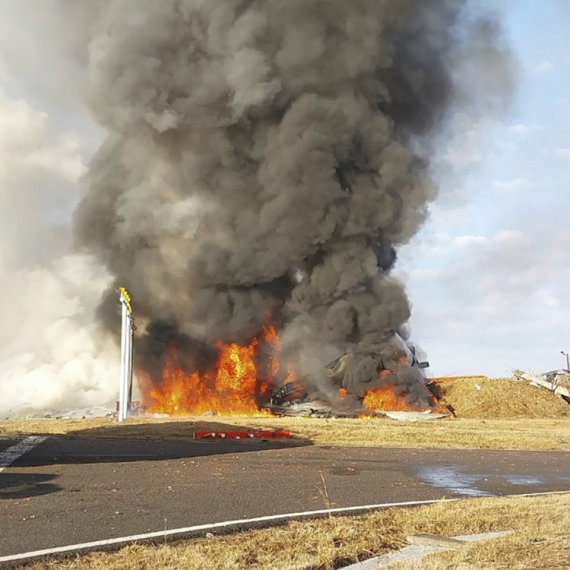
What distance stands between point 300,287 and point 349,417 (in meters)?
8.51

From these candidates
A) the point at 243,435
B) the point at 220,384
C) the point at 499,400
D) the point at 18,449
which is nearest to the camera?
the point at 18,449

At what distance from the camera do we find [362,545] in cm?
621

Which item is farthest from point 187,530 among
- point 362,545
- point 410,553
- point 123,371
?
Answer: point 123,371

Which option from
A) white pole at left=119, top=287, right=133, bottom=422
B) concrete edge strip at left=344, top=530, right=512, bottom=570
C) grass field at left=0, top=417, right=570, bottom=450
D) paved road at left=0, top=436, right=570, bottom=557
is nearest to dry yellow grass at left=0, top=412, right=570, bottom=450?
grass field at left=0, top=417, right=570, bottom=450

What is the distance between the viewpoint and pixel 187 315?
38.1 meters

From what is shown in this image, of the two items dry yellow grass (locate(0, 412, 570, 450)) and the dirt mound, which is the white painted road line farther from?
the dirt mound

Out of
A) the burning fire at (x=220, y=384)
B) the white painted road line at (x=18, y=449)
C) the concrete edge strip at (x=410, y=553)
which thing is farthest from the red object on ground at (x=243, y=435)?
the burning fire at (x=220, y=384)

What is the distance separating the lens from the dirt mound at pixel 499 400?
33.5 m

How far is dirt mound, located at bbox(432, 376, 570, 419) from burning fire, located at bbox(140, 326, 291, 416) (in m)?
10.2

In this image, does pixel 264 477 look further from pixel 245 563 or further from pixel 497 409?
pixel 497 409

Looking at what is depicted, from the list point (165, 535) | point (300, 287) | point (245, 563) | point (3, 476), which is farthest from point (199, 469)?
point (300, 287)

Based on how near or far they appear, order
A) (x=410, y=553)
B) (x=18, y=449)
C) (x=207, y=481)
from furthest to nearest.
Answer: (x=18, y=449) < (x=207, y=481) < (x=410, y=553)

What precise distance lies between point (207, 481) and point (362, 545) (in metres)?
4.56

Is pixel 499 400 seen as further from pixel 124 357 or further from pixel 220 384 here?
pixel 124 357
